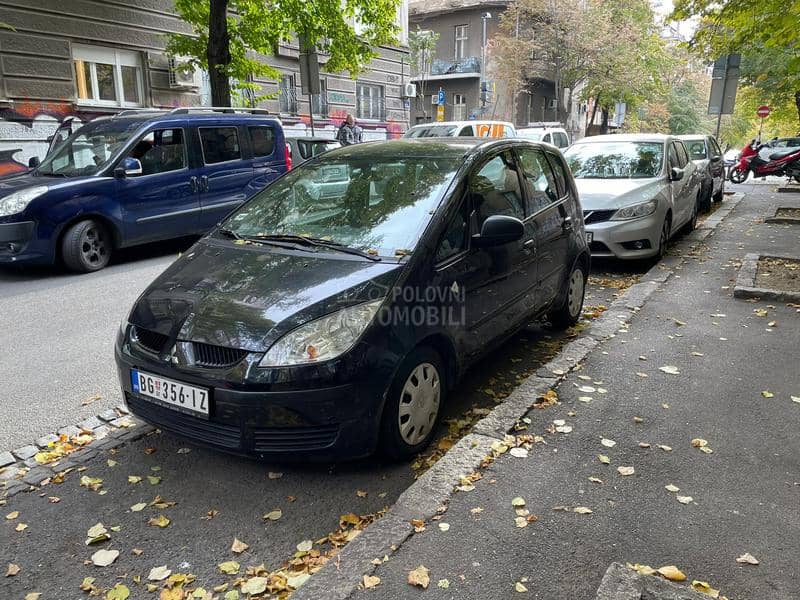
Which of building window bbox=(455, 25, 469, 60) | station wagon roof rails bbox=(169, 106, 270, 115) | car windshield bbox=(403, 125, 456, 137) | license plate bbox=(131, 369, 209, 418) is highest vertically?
building window bbox=(455, 25, 469, 60)

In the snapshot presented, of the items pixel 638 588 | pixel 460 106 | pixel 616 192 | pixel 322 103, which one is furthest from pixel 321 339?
pixel 460 106

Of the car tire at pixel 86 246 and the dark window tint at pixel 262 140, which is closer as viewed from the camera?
the car tire at pixel 86 246

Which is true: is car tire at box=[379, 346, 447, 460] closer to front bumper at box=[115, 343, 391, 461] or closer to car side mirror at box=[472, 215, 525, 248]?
front bumper at box=[115, 343, 391, 461]

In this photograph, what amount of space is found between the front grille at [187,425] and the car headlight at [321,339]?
0.42m

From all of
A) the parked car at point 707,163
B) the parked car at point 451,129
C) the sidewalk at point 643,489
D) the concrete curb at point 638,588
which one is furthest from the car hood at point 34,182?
the parked car at point 707,163

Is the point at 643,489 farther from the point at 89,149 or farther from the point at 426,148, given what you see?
the point at 89,149

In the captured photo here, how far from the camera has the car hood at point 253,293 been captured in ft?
10.3

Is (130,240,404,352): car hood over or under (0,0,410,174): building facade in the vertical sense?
under

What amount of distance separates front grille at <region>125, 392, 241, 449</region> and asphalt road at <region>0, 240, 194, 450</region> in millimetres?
987

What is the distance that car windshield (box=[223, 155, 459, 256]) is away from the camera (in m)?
3.79

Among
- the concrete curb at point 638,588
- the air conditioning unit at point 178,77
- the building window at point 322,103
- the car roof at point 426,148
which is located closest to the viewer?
the concrete curb at point 638,588

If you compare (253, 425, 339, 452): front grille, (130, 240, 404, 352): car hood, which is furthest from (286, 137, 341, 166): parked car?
Result: (253, 425, 339, 452): front grille

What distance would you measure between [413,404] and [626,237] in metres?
5.64

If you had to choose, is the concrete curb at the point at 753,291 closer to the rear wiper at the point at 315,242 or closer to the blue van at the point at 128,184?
the rear wiper at the point at 315,242
